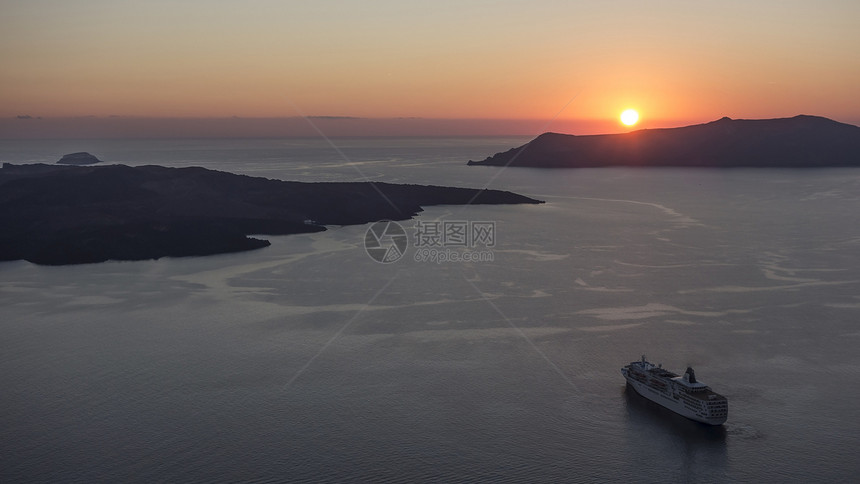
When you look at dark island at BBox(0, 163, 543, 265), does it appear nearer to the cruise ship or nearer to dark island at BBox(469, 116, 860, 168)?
the cruise ship

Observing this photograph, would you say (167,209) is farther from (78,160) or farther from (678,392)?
(78,160)

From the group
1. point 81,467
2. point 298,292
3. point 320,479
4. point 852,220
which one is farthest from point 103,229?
point 852,220

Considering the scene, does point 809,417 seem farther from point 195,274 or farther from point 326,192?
point 326,192

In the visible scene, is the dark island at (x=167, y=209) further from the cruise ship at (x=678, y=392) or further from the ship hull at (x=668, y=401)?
the ship hull at (x=668, y=401)

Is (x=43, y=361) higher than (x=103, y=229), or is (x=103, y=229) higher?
(x=103, y=229)

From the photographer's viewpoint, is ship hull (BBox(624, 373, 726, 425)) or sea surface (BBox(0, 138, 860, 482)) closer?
sea surface (BBox(0, 138, 860, 482))

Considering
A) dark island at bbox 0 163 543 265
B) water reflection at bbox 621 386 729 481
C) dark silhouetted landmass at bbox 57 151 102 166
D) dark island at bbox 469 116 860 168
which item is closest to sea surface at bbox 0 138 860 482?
water reflection at bbox 621 386 729 481

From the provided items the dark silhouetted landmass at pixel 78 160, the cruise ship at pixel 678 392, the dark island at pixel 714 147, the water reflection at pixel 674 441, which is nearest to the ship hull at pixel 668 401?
the cruise ship at pixel 678 392
